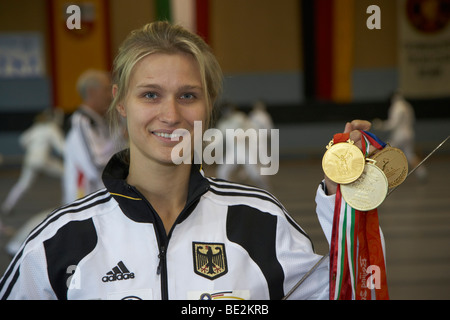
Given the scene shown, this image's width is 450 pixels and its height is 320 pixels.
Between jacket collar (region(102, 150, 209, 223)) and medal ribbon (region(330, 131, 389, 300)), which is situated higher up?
jacket collar (region(102, 150, 209, 223))

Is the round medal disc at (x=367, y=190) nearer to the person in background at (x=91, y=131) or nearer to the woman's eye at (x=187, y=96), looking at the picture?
the woman's eye at (x=187, y=96)

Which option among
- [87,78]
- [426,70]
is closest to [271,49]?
[87,78]

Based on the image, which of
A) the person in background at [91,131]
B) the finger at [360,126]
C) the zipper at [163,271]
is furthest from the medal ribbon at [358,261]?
the person in background at [91,131]

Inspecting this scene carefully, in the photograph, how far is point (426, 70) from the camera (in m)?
1.46

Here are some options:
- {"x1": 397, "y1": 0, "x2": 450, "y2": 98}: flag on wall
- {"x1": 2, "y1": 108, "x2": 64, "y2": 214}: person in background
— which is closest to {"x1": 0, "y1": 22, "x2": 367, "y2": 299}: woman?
{"x1": 397, "y1": 0, "x2": 450, "y2": 98}: flag on wall

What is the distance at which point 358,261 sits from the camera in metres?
1.15

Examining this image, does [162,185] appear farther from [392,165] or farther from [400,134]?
[400,134]

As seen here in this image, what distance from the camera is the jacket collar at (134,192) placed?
4.30 ft

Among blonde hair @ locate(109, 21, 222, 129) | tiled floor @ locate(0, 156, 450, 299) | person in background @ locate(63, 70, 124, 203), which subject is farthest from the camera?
person in background @ locate(63, 70, 124, 203)

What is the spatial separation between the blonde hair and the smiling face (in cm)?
2

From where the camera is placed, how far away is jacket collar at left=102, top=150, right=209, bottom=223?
1.31 meters

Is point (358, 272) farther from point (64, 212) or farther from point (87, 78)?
point (87, 78)

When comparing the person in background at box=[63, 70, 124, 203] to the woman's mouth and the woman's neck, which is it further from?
the woman's mouth
